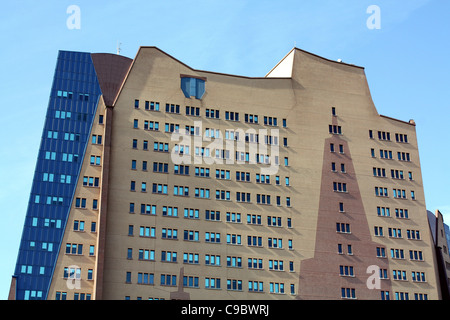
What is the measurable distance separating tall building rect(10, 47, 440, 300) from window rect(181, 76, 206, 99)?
0.25 metres

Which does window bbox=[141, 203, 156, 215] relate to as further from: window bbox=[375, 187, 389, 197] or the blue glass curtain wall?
window bbox=[375, 187, 389, 197]

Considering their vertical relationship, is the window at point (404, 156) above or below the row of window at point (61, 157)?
above

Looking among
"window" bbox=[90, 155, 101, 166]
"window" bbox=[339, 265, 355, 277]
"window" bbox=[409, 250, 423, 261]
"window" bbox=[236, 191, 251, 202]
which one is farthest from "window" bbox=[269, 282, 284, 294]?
"window" bbox=[90, 155, 101, 166]

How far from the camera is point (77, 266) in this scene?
88.8m

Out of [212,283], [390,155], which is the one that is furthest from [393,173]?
[212,283]

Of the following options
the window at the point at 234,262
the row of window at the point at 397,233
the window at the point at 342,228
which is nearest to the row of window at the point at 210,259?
the window at the point at 234,262

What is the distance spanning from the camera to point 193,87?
10088 centimetres

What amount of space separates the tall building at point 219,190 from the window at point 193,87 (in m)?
0.25

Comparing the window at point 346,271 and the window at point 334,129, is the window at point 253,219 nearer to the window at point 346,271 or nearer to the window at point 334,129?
the window at point 346,271

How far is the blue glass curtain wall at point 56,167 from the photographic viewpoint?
87375 mm

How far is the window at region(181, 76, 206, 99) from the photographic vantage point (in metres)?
101
